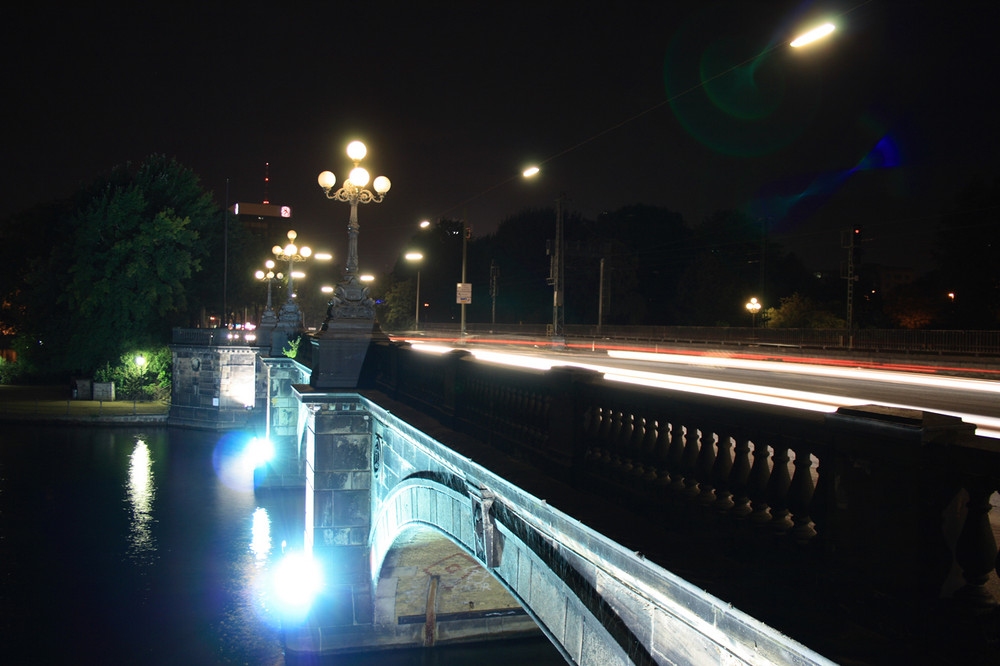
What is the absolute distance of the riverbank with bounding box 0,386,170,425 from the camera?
138ft

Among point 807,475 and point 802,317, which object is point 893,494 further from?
point 802,317

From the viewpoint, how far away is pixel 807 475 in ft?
11.2

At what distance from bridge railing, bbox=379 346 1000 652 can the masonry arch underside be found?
71 centimetres

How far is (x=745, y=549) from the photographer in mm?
3707

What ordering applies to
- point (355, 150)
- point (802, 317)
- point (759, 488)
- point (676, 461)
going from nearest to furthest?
point (759, 488), point (676, 461), point (355, 150), point (802, 317)

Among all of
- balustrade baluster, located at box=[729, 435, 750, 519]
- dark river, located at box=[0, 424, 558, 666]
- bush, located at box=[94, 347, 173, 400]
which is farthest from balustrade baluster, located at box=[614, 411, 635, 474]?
bush, located at box=[94, 347, 173, 400]

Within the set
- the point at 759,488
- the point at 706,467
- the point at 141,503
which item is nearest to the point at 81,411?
the point at 141,503

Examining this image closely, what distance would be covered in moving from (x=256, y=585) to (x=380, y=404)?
39.8 ft

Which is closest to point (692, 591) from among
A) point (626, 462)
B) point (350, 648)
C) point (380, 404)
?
point (626, 462)

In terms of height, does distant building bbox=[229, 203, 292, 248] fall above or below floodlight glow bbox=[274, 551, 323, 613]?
above

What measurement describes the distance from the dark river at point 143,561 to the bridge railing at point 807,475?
1122 centimetres

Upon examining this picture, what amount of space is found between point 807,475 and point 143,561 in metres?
22.2

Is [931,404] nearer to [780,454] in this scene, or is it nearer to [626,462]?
[626,462]

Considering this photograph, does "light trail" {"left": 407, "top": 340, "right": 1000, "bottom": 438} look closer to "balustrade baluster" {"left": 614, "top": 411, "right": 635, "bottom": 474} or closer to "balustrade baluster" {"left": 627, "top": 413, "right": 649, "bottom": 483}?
"balustrade baluster" {"left": 614, "top": 411, "right": 635, "bottom": 474}
